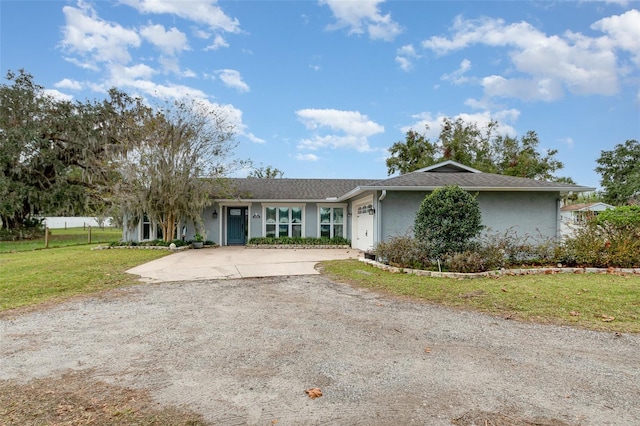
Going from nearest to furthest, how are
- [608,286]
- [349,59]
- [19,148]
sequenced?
[608,286]
[349,59]
[19,148]

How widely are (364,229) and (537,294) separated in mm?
8331

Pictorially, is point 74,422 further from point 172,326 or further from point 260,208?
point 260,208

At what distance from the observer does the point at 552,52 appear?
1294 centimetres

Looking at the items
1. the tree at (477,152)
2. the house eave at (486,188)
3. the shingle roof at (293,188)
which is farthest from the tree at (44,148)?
the tree at (477,152)

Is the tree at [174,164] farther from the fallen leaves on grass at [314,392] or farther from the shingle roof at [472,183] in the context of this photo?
the fallen leaves on grass at [314,392]

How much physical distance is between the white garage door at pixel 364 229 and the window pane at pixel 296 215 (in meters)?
3.12

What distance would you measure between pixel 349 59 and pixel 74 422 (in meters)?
15.0

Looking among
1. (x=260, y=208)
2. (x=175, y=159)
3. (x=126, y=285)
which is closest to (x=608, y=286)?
(x=126, y=285)

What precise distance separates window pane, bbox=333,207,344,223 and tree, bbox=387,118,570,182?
14.6 metres

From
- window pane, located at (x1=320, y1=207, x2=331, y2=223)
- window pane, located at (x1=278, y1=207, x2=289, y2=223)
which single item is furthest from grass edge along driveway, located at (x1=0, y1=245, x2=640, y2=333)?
window pane, located at (x1=278, y1=207, x2=289, y2=223)

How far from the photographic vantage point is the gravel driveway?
2576 mm

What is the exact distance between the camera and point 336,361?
3.45m

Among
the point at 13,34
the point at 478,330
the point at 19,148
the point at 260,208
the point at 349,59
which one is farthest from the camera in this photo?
the point at 19,148

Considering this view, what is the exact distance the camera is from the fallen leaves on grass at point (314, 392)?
273cm
